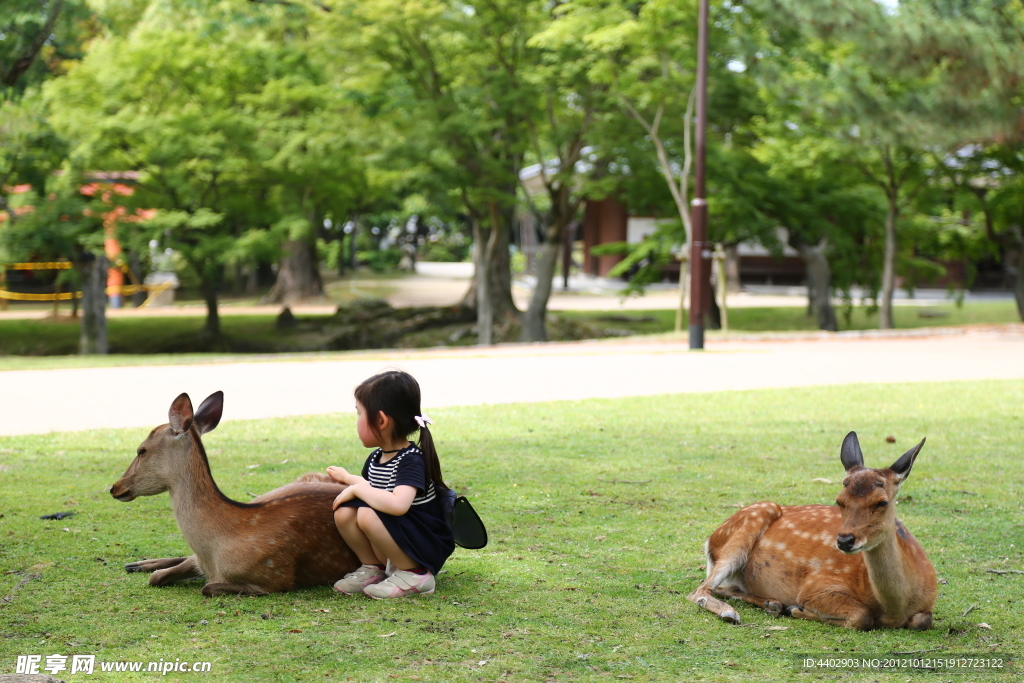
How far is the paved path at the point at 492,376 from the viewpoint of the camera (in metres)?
11.1

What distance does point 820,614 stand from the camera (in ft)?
13.8

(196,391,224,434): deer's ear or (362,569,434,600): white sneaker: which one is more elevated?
(196,391,224,434): deer's ear

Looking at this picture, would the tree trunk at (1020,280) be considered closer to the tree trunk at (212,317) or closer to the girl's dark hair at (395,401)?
the tree trunk at (212,317)

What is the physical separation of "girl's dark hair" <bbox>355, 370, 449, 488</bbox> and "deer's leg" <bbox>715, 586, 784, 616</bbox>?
4.45 feet

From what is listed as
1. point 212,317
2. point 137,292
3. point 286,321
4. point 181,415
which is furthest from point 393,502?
point 137,292

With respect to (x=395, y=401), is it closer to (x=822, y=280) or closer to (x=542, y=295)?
(x=542, y=295)

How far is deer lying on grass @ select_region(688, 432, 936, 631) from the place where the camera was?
383 centimetres

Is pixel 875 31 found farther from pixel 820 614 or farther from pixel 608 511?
pixel 820 614

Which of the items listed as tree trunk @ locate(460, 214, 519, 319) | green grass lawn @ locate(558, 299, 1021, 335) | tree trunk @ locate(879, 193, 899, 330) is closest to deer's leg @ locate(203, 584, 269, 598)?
tree trunk @ locate(879, 193, 899, 330)

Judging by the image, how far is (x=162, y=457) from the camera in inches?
177

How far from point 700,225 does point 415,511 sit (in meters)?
15.4

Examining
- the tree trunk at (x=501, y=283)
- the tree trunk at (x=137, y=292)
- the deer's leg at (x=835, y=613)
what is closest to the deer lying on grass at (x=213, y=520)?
the deer's leg at (x=835, y=613)

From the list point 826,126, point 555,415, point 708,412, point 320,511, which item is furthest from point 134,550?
point 826,126

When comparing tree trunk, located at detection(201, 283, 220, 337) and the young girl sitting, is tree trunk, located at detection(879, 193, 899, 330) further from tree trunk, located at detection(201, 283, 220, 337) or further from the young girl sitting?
the young girl sitting
